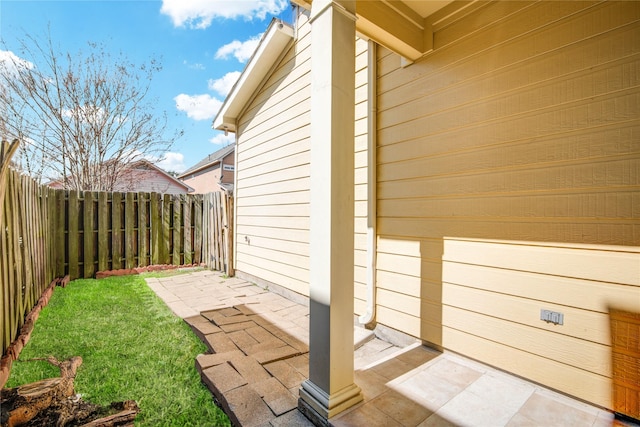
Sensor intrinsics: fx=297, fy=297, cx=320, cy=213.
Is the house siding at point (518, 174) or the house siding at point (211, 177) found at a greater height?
the house siding at point (211, 177)

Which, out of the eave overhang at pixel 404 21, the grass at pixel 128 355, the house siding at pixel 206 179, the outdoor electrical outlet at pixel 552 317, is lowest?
the grass at pixel 128 355

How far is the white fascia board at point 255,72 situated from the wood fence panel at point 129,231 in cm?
227

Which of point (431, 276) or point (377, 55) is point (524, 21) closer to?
point (377, 55)

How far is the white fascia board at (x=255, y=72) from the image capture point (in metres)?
4.26

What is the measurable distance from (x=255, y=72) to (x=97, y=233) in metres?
4.18

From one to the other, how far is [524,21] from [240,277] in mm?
5157

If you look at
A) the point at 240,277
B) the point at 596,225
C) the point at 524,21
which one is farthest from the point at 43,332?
the point at 524,21

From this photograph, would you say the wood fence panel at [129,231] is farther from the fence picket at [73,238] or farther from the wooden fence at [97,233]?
the fence picket at [73,238]

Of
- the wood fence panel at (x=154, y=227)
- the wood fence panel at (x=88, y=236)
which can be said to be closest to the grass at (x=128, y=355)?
the wood fence panel at (x=88, y=236)

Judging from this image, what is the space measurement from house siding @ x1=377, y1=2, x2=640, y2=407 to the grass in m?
1.79

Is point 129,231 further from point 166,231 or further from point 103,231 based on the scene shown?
point 166,231

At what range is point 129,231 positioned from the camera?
19.4 ft

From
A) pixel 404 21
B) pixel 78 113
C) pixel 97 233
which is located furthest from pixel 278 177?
pixel 78 113

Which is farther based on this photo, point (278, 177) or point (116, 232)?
point (116, 232)
